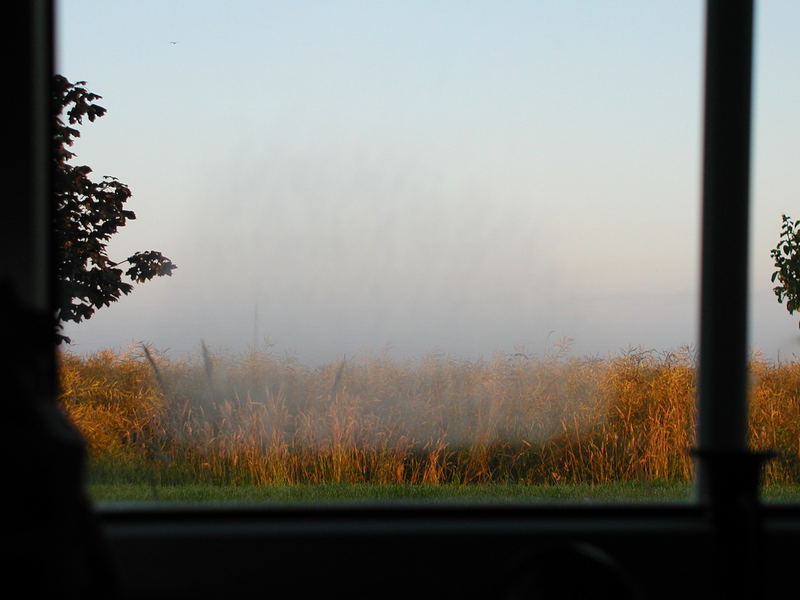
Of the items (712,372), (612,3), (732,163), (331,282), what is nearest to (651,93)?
(612,3)

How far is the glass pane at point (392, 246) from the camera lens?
233 cm

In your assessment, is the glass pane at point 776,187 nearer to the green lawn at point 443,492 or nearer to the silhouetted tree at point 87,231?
the green lawn at point 443,492

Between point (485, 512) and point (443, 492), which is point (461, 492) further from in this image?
point (485, 512)

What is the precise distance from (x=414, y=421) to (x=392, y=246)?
63cm

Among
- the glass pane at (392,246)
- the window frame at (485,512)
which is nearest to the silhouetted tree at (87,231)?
the glass pane at (392,246)

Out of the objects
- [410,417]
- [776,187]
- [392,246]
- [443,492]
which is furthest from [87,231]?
[776,187]

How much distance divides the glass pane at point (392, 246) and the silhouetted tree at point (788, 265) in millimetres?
311

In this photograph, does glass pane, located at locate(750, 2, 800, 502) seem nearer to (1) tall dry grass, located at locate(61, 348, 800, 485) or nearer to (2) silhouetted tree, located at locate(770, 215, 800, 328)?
(2) silhouetted tree, located at locate(770, 215, 800, 328)

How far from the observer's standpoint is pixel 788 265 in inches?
94.7

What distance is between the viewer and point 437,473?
8.24 feet

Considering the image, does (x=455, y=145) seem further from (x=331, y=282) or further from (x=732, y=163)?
(x=732, y=163)

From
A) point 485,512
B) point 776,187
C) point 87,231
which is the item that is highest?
point 776,187

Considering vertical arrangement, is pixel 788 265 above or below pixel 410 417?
above

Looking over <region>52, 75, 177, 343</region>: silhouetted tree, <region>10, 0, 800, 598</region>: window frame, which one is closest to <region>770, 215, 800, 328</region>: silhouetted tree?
<region>10, 0, 800, 598</region>: window frame
